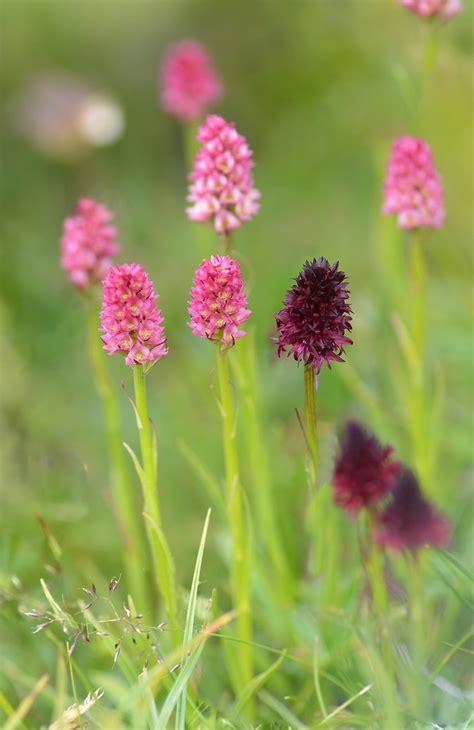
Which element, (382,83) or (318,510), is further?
(382,83)

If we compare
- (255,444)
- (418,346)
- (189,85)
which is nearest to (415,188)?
(418,346)

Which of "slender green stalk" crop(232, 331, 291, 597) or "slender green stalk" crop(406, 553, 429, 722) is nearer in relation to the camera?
"slender green stalk" crop(406, 553, 429, 722)

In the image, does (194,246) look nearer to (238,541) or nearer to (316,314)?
(238,541)

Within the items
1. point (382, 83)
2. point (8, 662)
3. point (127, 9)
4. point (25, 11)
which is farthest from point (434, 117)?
point (8, 662)

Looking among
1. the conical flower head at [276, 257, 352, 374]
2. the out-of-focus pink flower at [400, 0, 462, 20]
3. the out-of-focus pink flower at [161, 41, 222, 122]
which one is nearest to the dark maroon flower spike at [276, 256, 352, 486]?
the conical flower head at [276, 257, 352, 374]

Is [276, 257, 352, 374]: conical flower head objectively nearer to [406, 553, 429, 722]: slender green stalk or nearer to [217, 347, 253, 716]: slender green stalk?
[217, 347, 253, 716]: slender green stalk

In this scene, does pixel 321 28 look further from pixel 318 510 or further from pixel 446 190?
pixel 318 510

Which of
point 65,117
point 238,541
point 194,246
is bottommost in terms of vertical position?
point 238,541
